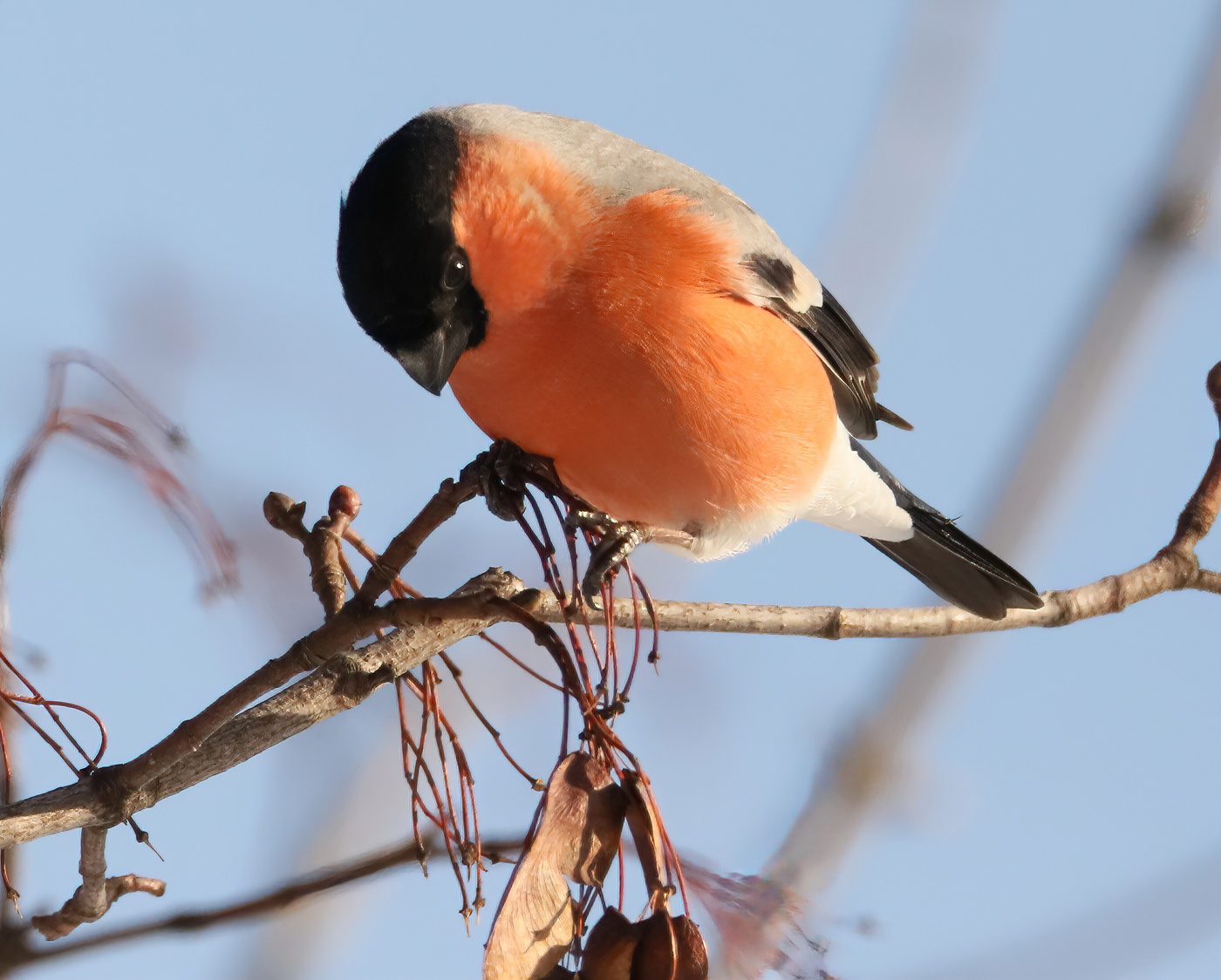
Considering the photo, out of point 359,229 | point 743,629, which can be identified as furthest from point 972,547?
point 359,229

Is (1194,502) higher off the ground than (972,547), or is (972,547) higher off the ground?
(1194,502)

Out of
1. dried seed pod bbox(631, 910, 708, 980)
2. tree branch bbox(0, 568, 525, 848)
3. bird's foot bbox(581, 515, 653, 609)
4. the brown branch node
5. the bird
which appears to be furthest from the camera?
the bird

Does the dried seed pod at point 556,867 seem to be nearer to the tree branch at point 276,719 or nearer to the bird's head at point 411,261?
the tree branch at point 276,719

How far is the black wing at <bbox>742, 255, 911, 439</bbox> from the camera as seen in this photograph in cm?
246

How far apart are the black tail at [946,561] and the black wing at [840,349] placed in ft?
0.50

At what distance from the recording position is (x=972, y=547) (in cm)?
290

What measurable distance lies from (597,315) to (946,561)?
1342mm

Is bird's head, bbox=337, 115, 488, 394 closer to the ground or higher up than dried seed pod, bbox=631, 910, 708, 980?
higher up

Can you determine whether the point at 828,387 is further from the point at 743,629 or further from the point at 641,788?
the point at 641,788

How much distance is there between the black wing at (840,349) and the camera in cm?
246

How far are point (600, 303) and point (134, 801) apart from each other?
1059mm

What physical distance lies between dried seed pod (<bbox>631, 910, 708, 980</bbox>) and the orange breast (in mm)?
1038

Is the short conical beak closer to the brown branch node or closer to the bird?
the bird

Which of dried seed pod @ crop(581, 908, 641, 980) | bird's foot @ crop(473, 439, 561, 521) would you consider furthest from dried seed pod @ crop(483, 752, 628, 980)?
bird's foot @ crop(473, 439, 561, 521)
